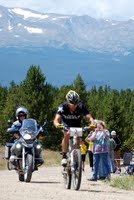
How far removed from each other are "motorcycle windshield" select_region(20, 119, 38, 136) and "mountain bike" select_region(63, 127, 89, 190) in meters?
2.08

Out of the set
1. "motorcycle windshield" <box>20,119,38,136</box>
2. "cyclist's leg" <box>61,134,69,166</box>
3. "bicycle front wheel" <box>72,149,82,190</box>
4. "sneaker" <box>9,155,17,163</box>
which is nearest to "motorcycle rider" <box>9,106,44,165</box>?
"sneaker" <box>9,155,17,163</box>

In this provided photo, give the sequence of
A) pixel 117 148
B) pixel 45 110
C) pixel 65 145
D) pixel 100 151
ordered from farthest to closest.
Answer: pixel 45 110, pixel 117 148, pixel 100 151, pixel 65 145

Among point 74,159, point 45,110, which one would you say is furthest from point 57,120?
point 45,110

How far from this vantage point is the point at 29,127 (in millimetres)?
14281

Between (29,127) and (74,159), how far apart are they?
2480 millimetres

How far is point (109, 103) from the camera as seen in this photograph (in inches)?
2616

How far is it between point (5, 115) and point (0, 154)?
1486 centimetres

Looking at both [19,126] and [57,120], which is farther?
[19,126]

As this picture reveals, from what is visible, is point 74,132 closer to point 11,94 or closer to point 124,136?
point 124,136

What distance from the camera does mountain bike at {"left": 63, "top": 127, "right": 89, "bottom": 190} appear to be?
11867 mm

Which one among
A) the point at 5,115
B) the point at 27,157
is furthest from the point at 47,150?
the point at 27,157

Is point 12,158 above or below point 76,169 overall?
above

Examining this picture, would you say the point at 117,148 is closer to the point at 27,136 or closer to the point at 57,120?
the point at 27,136

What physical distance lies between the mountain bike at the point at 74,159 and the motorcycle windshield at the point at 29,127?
2.08m
